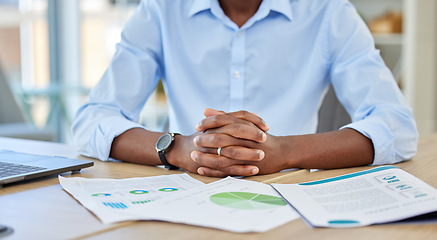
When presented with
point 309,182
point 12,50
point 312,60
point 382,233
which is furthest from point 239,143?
point 12,50

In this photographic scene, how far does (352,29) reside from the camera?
4.77 ft

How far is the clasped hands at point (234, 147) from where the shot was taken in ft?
3.20

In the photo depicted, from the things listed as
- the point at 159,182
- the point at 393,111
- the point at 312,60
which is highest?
the point at 312,60

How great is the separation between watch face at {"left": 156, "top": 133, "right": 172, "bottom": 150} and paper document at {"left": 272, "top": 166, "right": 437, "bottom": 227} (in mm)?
305

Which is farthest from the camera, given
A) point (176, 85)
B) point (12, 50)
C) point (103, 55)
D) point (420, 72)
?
point (103, 55)

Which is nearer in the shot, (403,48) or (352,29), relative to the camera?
(352,29)

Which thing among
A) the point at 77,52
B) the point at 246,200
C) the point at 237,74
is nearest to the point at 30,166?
the point at 246,200

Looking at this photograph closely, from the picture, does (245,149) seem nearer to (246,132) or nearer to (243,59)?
(246,132)

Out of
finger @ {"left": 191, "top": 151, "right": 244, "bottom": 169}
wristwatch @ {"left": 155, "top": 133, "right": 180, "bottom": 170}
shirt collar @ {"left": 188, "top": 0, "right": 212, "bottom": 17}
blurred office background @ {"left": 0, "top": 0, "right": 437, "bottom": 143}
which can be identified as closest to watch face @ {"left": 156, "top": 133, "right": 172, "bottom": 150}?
wristwatch @ {"left": 155, "top": 133, "right": 180, "bottom": 170}

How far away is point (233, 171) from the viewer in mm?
965

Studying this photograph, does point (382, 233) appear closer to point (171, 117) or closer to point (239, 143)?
point (239, 143)

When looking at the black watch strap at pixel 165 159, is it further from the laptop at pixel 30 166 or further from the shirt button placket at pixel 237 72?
the shirt button placket at pixel 237 72

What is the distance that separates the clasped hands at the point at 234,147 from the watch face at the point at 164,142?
0.19 ft

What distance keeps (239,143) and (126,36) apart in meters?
0.65
